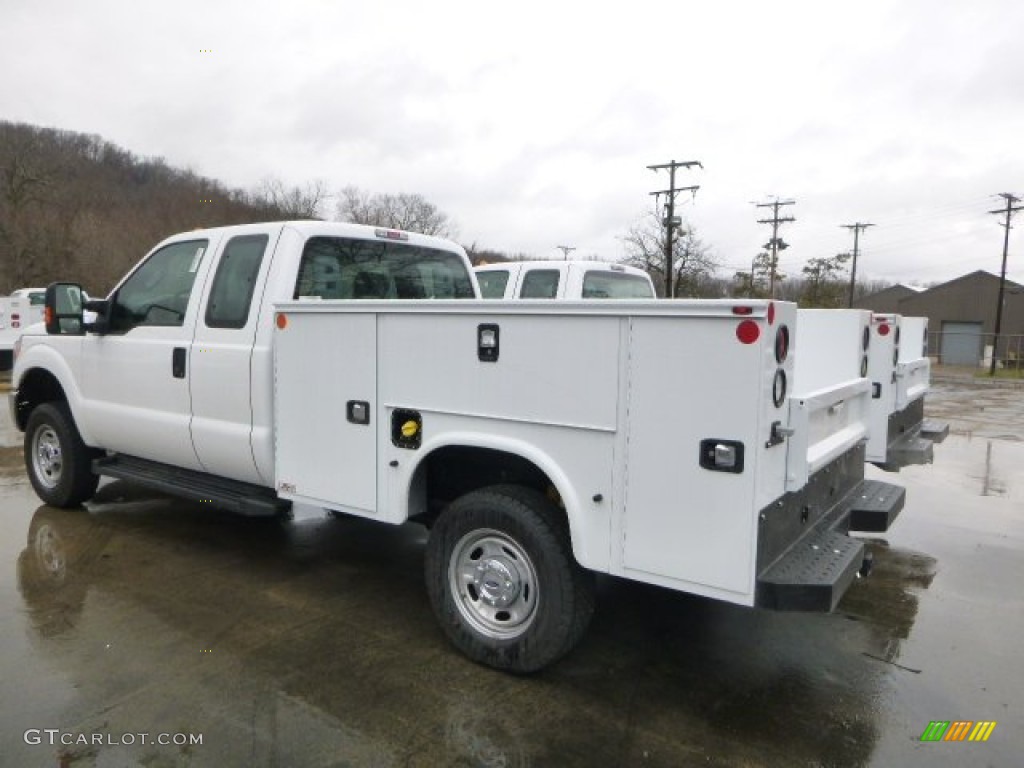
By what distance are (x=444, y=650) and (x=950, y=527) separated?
4.71 meters

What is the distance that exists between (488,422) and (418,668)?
1.25 meters

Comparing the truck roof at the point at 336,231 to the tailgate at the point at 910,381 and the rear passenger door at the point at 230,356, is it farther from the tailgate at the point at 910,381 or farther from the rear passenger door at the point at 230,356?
the tailgate at the point at 910,381

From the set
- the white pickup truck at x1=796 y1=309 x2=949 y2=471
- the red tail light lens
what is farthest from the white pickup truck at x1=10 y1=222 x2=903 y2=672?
the white pickup truck at x1=796 y1=309 x2=949 y2=471

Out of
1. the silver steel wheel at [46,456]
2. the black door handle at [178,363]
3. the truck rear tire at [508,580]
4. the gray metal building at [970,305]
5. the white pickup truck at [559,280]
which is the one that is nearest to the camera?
the truck rear tire at [508,580]

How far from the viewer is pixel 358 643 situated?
3928mm

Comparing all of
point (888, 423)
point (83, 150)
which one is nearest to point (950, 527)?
point (888, 423)

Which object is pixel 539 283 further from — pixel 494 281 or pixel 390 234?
pixel 390 234

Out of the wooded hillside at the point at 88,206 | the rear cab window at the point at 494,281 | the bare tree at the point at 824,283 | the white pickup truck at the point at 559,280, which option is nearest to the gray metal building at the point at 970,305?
the bare tree at the point at 824,283

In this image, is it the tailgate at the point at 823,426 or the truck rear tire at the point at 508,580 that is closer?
the tailgate at the point at 823,426

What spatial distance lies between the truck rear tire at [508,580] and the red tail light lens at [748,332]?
1189mm

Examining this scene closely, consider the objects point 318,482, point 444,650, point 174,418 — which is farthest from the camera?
point 174,418

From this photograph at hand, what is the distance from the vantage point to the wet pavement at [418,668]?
10.0 ft

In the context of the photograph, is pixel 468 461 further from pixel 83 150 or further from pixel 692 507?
pixel 83 150

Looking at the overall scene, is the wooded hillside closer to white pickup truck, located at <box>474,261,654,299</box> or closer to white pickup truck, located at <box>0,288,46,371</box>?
white pickup truck, located at <box>0,288,46,371</box>
